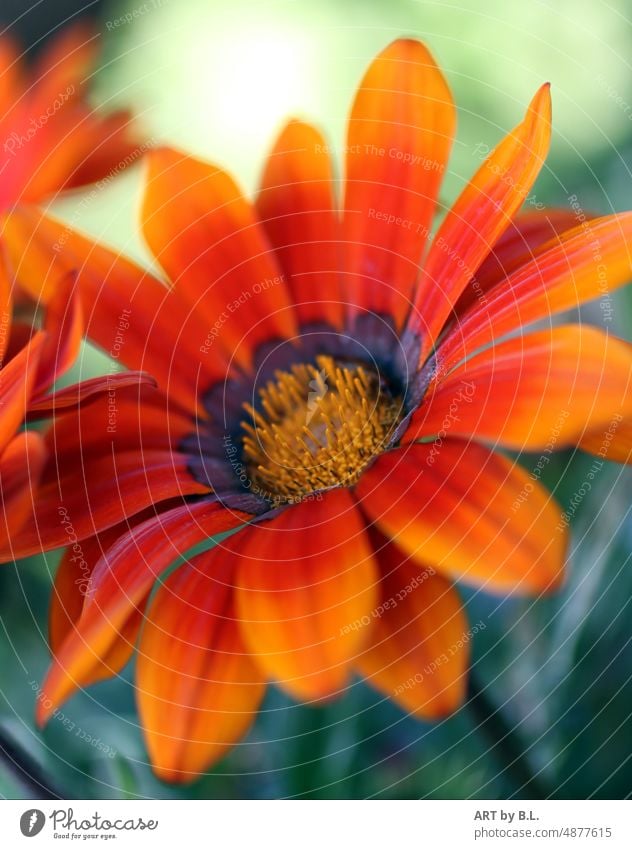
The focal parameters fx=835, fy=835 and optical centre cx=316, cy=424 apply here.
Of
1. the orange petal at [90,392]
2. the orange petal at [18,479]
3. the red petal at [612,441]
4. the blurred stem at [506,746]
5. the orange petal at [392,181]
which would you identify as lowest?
the blurred stem at [506,746]

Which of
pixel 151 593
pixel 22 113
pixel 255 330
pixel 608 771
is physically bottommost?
pixel 608 771

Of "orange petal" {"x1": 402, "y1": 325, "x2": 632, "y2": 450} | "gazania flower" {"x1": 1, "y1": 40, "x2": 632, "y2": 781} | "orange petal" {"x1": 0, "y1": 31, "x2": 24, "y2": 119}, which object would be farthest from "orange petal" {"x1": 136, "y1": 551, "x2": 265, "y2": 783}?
"orange petal" {"x1": 0, "y1": 31, "x2": 24, "y2": 119}

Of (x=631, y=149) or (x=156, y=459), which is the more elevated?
(x=631, y=149)

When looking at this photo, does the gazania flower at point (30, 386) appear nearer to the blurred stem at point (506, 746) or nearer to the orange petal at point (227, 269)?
the orange petal at point (227, 269)

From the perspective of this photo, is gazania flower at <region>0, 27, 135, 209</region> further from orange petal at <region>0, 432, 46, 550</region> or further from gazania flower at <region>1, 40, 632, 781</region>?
orange petal at <region>0, 432, 46, 550</region>

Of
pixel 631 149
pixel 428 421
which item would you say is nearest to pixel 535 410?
pixel 428 421

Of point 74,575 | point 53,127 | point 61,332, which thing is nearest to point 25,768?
point 74,575

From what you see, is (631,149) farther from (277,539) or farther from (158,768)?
(158,768)

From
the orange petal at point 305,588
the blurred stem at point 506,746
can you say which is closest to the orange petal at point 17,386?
the orange petal at point 305,588
